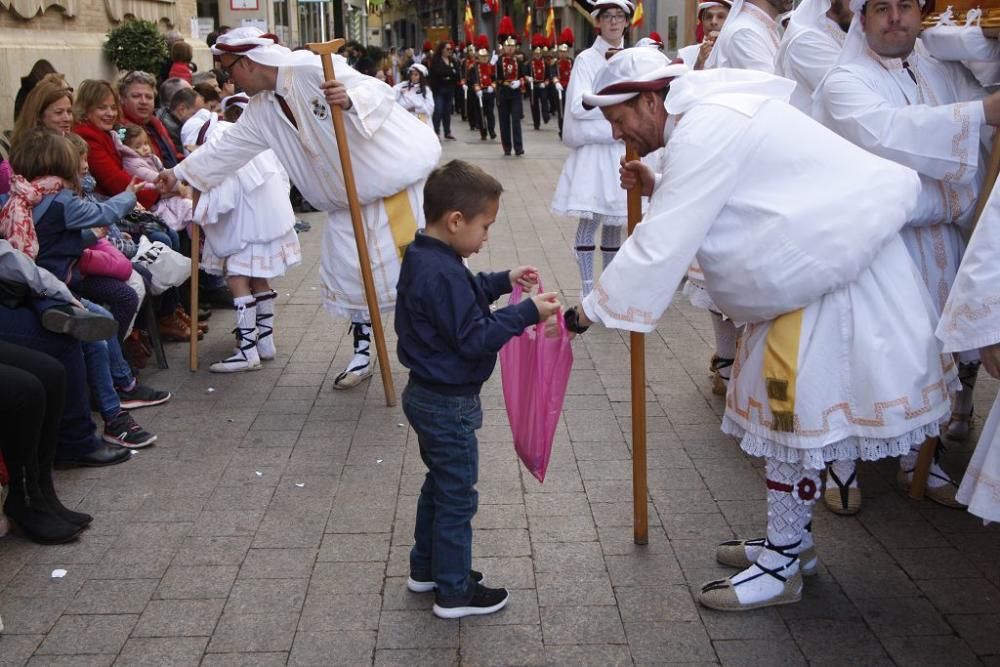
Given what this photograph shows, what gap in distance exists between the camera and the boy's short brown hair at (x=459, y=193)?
349cm

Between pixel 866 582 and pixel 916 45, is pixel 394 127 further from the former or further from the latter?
pixel 866 582

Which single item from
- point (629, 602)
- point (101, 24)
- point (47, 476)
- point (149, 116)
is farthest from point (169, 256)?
point (101, 24)

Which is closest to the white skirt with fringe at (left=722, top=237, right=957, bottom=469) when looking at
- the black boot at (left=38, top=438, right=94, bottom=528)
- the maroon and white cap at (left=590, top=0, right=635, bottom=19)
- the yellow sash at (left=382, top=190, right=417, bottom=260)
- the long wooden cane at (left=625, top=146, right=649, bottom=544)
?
the long wooden cane at (left=625, top=146, right=649, bottom=544)

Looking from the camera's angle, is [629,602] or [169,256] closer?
[629,602]

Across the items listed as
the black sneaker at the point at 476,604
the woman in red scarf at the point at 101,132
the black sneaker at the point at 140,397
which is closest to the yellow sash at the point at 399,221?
the black sneaker at the point at 140,397

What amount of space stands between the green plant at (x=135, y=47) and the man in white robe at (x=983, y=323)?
1149cm

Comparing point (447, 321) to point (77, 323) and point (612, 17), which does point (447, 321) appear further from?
point (612, 17)

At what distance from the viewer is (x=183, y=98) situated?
8.84 metres

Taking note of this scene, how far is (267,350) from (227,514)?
8.24 feet

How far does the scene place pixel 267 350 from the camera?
7039 mm

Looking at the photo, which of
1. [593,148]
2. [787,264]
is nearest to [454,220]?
[787,264]

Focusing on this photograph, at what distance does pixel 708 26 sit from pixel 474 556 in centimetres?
496

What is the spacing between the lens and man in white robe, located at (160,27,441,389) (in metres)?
5.85

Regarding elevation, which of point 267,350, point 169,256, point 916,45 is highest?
point 916,45
